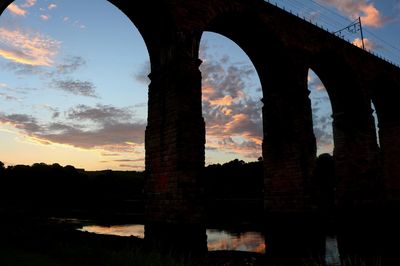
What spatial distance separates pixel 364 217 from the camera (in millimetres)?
19750

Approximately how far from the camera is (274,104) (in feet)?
58.6

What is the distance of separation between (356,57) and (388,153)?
9.02 m

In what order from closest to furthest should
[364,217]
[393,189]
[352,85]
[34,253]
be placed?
[34,253] → [364,217] → [352,85] → [393,189]

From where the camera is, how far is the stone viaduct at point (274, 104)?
1271 cm

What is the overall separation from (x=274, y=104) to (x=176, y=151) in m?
7.46

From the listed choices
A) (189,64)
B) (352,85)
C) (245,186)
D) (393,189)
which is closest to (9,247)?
(189,64)

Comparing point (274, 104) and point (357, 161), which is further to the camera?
point (357, 161)

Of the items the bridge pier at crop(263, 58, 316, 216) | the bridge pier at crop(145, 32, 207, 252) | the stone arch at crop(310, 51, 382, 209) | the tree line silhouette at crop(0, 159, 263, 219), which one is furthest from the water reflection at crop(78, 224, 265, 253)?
the tree line silhouette at crop(0, 159, 263, 219)

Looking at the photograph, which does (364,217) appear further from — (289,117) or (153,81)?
(153,81)

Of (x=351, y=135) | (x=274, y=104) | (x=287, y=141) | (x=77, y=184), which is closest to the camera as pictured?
(x=287, y=141)

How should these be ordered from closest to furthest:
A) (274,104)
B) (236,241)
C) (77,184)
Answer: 1. (236,241)
2. (274,104)
3. (77,184)

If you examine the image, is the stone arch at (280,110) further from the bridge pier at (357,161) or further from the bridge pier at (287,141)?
the bridge pier at (357,161)

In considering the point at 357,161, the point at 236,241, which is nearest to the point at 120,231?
the point at 236,241

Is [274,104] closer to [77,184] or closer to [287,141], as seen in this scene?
[287,141]
